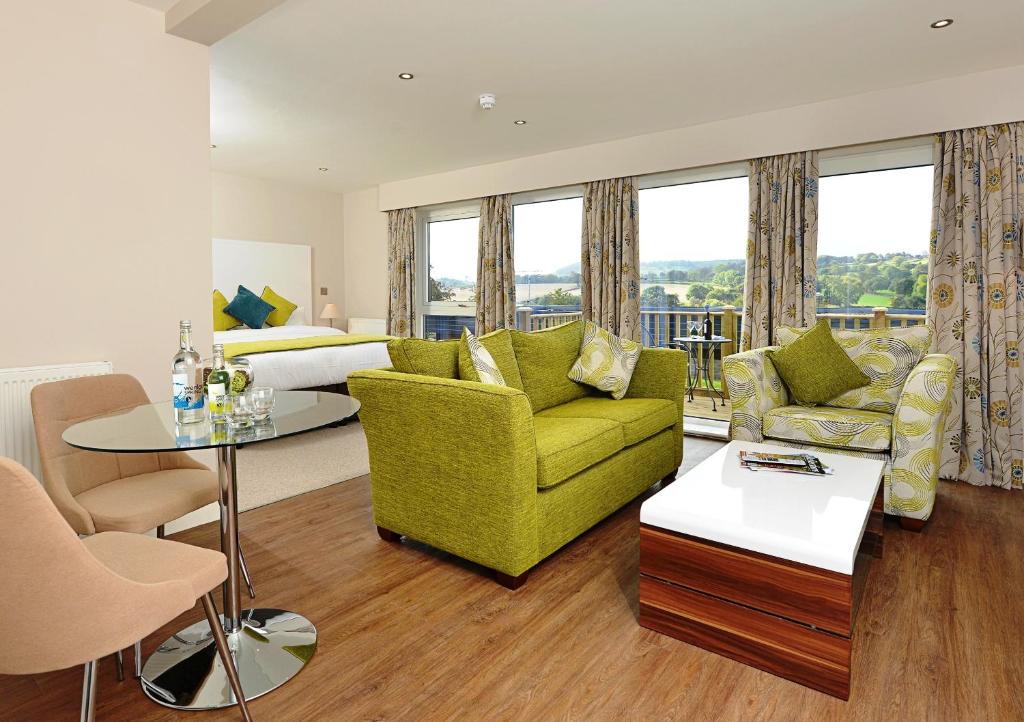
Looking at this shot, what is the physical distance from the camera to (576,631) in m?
2.12

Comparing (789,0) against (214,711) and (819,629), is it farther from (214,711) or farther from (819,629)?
(214,711)

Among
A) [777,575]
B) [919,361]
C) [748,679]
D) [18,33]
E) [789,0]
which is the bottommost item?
[748,679]

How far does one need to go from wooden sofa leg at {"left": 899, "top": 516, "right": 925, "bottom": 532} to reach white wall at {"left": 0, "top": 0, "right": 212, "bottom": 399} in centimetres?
360

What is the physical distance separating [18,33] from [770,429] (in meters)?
3.95

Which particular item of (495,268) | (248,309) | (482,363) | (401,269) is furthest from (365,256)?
(482,363)

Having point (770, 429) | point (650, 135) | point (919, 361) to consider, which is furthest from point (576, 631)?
point (650, 135)

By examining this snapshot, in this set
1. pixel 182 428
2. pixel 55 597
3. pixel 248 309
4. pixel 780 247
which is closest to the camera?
pixel 55 597

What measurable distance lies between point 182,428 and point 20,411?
1.18m

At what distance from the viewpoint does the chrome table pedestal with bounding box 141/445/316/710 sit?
1.78 m

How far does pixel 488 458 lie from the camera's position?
7.78 feet

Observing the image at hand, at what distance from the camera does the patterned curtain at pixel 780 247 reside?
445 cm

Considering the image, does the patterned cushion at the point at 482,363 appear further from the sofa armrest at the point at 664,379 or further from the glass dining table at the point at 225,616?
the sofa armrest at the point at 664,379

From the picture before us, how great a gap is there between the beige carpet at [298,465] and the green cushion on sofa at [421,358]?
3.38ft

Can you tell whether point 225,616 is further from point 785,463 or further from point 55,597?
point 785,463
